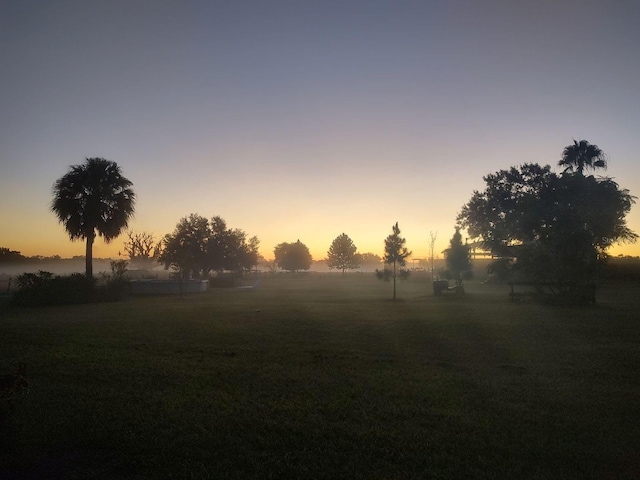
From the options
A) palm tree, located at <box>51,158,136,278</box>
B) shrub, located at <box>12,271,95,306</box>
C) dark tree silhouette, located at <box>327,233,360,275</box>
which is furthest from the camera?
dark tree silhouette, located at <box>327,233,360,275</box>

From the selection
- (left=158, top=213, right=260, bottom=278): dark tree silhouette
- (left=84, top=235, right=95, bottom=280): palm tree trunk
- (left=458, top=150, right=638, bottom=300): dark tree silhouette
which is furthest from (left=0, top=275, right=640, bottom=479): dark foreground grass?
(left=158, top=213, right=260, bottom=278): dark tree silhouette

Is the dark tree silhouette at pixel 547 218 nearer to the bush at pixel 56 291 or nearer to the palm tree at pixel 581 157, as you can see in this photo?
the palm tree at pixel 581 157

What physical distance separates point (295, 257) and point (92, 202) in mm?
78178

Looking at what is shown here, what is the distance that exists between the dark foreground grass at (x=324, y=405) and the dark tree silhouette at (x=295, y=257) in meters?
91.6

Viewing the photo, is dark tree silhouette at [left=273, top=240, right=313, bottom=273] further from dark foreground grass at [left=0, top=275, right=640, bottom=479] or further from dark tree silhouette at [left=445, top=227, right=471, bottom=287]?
dark foreground grass at [left=0, top=275, right=640, bottom=479]

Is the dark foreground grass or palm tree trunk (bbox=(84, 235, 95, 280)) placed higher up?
palm tree trunk (bbox=(84, 235, 95, 280))

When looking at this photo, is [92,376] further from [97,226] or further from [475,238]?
[475,238]

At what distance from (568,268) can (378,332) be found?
14.8m

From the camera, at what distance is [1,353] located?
416 inches

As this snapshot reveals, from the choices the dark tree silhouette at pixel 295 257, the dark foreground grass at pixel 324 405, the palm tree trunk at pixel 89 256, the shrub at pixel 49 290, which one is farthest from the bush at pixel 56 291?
the dark tree silhouette at pixel 295 257

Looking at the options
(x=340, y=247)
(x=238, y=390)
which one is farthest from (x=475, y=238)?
(x=340, y=247)

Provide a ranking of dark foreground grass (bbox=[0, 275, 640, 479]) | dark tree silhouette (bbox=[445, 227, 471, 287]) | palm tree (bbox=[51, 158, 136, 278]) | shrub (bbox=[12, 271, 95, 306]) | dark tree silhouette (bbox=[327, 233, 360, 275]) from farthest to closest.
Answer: dark tree silhouette (bbox=[327, 233, 360, 275]), dark tree silhouette (bbox=[445, 227, 471, 287]), palm tree (bbox=[51, 158, 136, 278]), shrub (bbox=[12, 271, 95, 306]), dark foreground grass (bbox=[0, 275, 640, 479])

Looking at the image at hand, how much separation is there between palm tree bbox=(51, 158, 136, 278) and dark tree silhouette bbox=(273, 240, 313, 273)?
7444 cm

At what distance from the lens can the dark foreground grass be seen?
479cm
